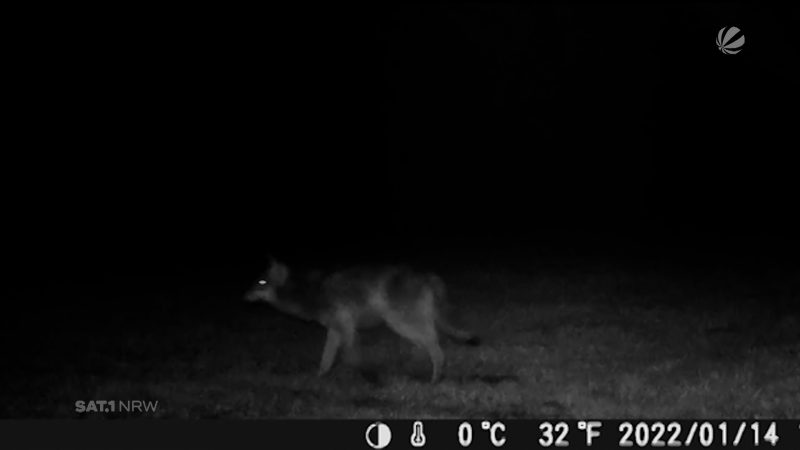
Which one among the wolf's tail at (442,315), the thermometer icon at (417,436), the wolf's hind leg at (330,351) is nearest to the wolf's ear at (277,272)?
the wolf's hind leg at (330,351)

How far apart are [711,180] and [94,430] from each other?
47.9 m

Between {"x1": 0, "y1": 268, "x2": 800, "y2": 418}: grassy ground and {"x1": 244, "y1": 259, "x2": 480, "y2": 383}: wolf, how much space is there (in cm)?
34

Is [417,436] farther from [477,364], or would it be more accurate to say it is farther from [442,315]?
[477,364]

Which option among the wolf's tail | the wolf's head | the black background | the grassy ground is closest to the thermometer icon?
the grassy ground

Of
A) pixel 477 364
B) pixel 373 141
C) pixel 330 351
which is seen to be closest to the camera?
pixel 330 351

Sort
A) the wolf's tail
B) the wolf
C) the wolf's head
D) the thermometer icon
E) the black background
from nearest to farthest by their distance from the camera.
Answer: the thermometer icon < the wolf < the wolf's tail < the wolf's head < the black background

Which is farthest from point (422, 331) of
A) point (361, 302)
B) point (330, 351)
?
point (330, 351)

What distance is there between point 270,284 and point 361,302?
3.47 feet

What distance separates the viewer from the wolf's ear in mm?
9391

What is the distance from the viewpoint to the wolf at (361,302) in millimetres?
8992

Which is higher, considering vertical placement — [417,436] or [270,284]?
[270,284]

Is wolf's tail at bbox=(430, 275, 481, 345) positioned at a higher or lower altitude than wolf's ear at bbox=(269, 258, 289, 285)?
lower

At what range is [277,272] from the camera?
941 centimetres

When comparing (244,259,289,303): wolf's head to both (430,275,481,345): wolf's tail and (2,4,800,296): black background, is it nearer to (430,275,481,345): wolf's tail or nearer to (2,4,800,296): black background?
(430,275,481,345): wolf's tail
